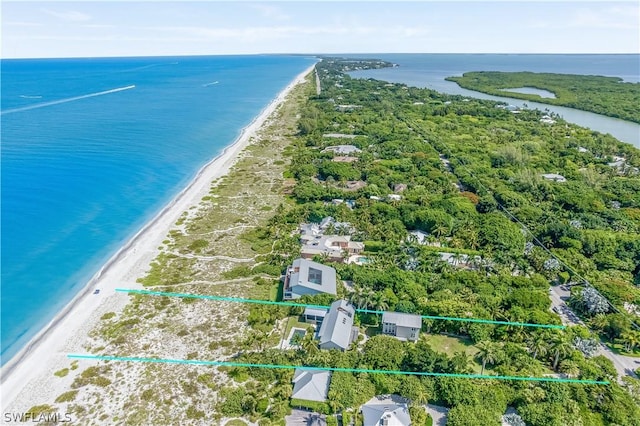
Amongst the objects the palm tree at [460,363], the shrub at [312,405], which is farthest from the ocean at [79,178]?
the palm tree at [460,363]

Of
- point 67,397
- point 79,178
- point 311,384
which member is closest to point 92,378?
point 67,397

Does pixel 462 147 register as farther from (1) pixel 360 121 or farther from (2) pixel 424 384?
(2) pixel 424 384

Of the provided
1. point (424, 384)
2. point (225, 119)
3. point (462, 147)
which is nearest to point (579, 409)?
point (424, 384)

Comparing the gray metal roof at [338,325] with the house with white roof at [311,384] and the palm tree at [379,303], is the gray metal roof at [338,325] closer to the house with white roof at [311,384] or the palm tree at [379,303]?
the palm tree at [379,303]

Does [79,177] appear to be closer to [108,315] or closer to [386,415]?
[108,315]

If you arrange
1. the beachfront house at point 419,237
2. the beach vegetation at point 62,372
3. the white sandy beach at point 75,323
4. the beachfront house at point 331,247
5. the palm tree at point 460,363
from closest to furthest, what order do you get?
the white sandy beach at point 75,323 < the palm tree at point 460,363 < the beach vegetation at point 62,372 < the beachfront house at point 331,247 < the beachfront house at point 419,237

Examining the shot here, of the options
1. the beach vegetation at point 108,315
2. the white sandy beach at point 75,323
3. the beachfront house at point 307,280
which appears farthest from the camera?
the beachfront house at point 307,280

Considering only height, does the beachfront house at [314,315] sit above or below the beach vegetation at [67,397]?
above
